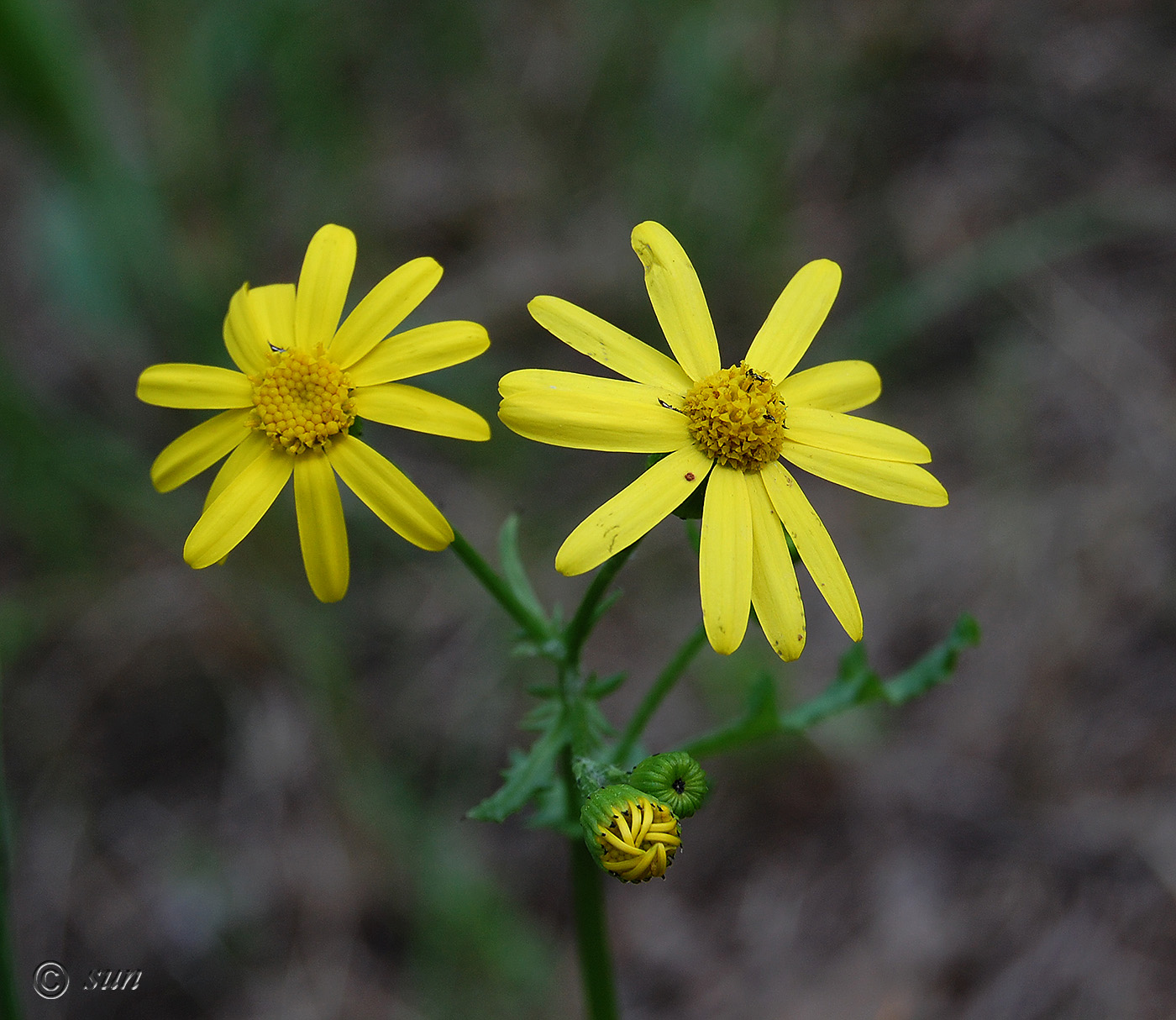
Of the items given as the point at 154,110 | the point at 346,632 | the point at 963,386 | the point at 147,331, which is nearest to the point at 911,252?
the point at 963,386

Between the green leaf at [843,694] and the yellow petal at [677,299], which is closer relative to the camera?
the yellow petal at [677,299]

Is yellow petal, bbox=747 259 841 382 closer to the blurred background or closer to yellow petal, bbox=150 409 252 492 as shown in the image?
yellow petal, bbox=150 409 252 492

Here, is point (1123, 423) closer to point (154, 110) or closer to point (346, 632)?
point (346, 632)

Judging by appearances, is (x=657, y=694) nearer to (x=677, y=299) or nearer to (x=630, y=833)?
(x=630, y=833)

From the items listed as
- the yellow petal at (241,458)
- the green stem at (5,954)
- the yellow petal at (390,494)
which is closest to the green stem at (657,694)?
the yellow petal at (390,494)

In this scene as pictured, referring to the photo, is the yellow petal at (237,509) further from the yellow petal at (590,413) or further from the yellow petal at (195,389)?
the yellow petal at (590,413)

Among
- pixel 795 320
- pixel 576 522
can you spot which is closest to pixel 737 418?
pixel 795 320
